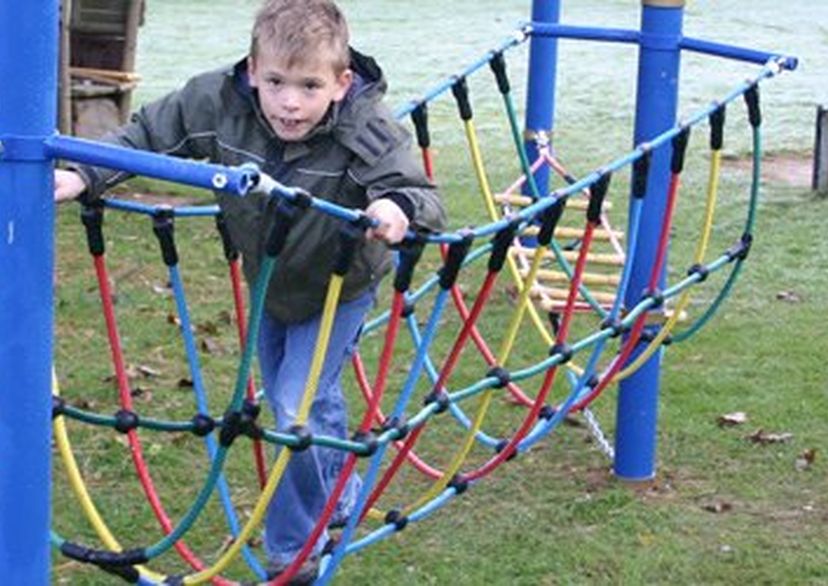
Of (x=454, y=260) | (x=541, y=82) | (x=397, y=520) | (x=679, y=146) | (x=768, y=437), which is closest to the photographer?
(x=454, y=260)

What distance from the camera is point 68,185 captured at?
3209 millimetres

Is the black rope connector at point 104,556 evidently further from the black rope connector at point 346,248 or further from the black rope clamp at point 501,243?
the black rope clamp at point 501,243

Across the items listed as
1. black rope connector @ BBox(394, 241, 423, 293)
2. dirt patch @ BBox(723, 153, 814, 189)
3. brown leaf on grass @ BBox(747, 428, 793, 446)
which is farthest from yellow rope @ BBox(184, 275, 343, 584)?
dirt patch @ BBox(723, 153, 814, 189)

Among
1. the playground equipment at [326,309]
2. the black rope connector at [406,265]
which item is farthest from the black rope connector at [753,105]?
the black rope connector at [406,265]

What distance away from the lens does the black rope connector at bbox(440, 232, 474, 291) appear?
342 centimetres

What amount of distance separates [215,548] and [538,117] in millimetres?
3526

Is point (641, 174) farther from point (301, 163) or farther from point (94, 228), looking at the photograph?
point (94, 228)

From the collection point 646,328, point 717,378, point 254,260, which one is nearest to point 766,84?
point 717,378

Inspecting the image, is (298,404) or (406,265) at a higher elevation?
(406,265)

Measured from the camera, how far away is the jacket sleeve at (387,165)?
3.51m

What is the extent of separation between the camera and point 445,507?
4.98m

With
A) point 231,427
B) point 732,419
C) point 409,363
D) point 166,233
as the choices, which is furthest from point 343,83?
point 409,363

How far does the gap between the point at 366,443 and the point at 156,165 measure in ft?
2.72

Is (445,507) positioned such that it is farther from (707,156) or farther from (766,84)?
(766,84)
